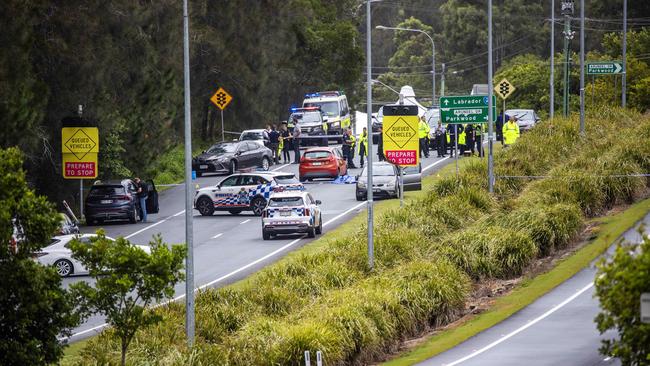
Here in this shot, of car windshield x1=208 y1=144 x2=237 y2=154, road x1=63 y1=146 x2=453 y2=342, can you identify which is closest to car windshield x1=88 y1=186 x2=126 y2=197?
road x1=63 y1=146 x2=453 y2=342

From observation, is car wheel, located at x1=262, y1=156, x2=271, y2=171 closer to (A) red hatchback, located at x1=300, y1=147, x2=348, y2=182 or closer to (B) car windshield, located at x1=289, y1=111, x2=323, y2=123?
(A) red hatchback, located at x1=300, y1=147, x2=348, y2=182

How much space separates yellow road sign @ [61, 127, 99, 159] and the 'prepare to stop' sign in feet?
1.81

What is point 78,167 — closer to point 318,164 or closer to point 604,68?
point 318,164

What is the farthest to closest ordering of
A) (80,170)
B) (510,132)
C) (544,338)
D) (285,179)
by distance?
(510,132) < (285,179) < (80,170) < (544,338)

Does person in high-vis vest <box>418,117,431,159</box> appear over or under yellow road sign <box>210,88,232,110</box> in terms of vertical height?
under

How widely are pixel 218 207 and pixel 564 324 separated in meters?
20.6

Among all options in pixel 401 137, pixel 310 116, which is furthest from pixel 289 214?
pixel 310 116

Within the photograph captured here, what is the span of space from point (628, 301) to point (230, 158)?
41.3m

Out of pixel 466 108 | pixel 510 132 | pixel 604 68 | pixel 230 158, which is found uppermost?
pixel 604 68

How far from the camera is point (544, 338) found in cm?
2366

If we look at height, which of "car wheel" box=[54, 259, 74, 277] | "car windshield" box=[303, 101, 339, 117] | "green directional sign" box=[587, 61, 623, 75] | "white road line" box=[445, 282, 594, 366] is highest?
"green directional sign" box=[587, 61, 623, 75]

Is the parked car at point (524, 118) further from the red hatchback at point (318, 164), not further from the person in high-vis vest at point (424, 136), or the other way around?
the red hatchback at point (318, 164)

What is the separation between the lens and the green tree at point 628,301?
13.1 metres

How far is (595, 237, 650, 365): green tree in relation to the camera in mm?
13078
